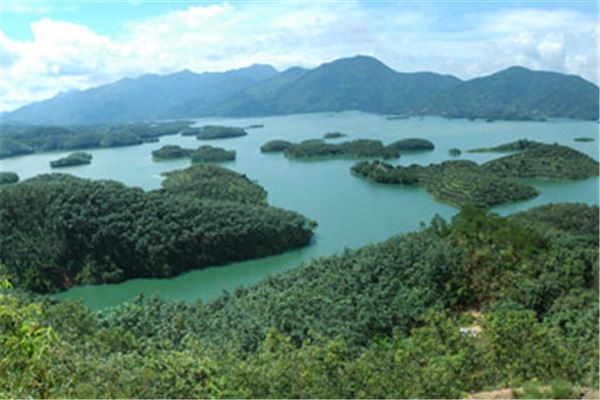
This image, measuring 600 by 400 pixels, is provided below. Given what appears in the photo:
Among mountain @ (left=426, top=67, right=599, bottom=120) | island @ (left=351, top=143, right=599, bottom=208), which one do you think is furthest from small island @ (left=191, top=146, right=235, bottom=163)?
mountain @ (left=426, top=67, right=599, bottom=120)

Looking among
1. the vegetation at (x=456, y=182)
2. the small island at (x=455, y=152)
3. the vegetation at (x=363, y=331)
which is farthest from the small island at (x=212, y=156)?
the vegetation at (x=363, y=331)

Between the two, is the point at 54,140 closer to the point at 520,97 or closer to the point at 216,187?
the point at 216,187

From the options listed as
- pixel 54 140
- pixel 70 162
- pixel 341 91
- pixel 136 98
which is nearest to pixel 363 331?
pixel 70 162

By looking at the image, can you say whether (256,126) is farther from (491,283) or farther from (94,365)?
(94,365)

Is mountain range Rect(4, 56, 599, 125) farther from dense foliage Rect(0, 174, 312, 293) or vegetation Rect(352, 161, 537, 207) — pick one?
dense foliage Rect(0, 174, 312, 293)

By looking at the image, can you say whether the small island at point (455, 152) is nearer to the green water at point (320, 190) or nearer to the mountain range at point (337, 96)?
the green water at point (320, 190)
